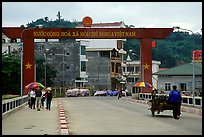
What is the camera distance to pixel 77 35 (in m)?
43.2

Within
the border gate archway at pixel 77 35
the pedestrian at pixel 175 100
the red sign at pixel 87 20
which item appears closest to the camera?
the pedestrian at pixel 175 100

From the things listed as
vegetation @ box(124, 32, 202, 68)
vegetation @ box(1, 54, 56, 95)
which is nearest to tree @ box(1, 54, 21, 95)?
vegetation @ box(1, 54, 56, 95)

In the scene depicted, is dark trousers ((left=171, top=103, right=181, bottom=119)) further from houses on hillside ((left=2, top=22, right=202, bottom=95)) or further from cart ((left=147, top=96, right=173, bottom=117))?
houses on hillside ((left=2, top=22, right=202, bottom=95))

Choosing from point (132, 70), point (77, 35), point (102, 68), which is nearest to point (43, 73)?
point (102, 68)

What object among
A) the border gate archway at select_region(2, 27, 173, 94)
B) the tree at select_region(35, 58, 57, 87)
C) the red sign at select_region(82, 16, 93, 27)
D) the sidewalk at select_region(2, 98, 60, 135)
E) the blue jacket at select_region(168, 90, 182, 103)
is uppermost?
the red sign at select_region(82, 16, 93, 27)

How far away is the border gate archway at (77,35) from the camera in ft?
141

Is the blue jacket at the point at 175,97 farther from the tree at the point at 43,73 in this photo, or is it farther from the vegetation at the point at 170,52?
the vegetation at the point at 170,52

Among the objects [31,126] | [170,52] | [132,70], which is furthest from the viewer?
[170,52]

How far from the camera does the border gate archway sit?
43.1 metres

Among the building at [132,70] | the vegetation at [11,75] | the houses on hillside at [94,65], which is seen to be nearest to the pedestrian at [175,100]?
the houses on hillside at [94,65]

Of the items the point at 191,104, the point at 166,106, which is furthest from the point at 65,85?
the point at 166,106

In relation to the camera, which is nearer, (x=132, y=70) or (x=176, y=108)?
(x=176, y=108)

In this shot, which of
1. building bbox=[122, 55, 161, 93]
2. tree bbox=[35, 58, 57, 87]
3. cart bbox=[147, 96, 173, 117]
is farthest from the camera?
building bbox=[122, 55, 161, 93]

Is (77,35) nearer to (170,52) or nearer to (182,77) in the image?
(182,77)
